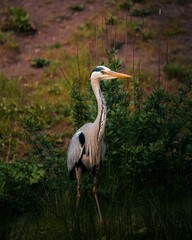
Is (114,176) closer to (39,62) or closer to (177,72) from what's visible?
(177,72)

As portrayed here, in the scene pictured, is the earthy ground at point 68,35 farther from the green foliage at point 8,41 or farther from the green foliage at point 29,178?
the green foliage at point 29,178

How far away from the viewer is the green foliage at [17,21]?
9.80 meters

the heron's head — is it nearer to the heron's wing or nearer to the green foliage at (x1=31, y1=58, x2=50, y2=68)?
the heron's wing

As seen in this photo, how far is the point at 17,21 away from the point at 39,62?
46.4 inches

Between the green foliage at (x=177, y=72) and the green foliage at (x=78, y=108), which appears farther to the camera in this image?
the green foliage at (x=177, y=72)

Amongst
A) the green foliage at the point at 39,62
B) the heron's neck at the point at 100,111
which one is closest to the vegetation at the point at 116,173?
the heron's neck at the point at 100,111

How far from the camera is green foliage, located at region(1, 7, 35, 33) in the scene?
9805 mm

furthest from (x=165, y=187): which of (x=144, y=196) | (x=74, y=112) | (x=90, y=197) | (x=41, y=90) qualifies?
(x=41, y=90)

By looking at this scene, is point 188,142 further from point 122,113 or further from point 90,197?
point 90,197

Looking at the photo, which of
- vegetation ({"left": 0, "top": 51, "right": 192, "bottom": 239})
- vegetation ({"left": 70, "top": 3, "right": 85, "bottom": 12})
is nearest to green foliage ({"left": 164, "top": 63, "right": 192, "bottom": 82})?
vegetation ({"left": 0, "top": 51, "right": 192, "bottom": 239})

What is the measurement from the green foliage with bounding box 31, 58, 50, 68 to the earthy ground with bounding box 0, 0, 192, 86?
0.10 meters

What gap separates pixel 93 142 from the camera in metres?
5.10

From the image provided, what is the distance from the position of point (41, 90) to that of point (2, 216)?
3841mm

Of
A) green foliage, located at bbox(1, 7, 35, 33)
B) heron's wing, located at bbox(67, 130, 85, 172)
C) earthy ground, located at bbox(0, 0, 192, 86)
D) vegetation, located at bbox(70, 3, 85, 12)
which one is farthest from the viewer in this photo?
vegetation, located at bbox(70, 3, 85, 12)
